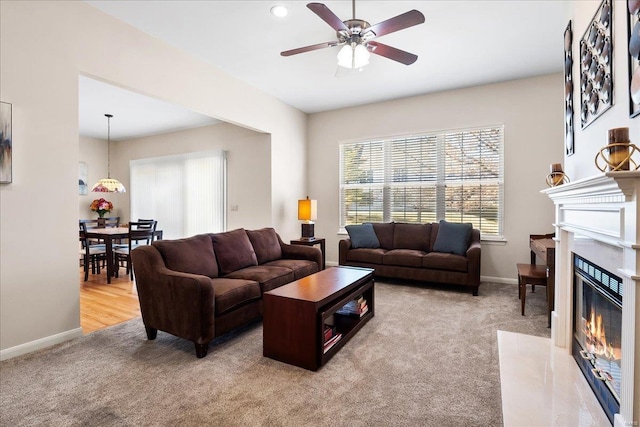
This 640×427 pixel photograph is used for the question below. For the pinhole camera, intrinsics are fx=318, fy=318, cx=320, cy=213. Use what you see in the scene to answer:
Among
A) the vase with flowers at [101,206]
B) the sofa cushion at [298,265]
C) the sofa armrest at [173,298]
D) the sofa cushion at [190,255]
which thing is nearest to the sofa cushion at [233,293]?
the sofa armrest at [173,298]

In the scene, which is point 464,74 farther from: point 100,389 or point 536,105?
point 100,389

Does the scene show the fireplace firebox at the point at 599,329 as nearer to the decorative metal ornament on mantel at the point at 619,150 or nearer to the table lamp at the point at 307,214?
the decorative metal ornament on mantel at the point at 619,150

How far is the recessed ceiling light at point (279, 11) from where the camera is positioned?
2842 millimetres

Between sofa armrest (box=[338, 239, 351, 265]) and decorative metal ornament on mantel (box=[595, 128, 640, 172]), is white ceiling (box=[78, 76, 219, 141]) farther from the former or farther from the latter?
decorative metal ornament on mantel (box=[595, 128, 640, 172])

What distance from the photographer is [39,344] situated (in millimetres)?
2539

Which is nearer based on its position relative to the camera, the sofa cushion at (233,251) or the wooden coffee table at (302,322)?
the wooden coffee table at (302,322)

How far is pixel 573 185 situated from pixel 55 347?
3807mm

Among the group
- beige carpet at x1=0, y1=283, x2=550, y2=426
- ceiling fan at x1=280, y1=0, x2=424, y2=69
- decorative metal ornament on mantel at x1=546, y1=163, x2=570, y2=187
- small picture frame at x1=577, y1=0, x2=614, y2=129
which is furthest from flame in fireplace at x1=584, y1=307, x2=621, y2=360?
ceiling fan at x1=280, y1=0, x2=424, y2=69

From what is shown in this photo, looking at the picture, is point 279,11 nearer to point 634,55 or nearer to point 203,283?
point 203,283

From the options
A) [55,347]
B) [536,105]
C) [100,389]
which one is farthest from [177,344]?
[536,105]

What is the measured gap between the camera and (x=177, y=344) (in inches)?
104

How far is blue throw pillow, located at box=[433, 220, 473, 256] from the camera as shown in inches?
171

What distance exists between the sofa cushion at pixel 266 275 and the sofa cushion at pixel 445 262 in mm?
1926

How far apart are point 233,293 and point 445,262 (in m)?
2.79
